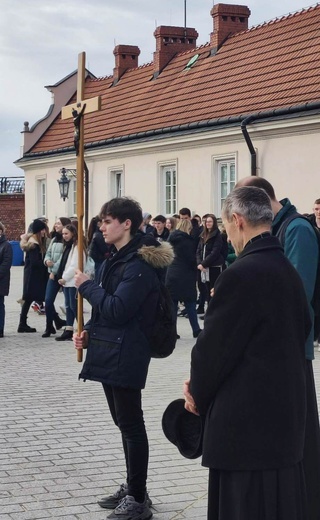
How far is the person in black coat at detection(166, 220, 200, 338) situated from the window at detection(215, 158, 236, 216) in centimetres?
967

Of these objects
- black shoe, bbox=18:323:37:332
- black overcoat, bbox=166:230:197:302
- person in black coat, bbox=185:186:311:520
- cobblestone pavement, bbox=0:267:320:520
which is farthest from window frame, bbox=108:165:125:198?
person in black coat, bbox=185:186:311:520

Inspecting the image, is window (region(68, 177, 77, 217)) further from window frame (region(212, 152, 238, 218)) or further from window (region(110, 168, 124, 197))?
window frame (region(212, 152, 238, 218))

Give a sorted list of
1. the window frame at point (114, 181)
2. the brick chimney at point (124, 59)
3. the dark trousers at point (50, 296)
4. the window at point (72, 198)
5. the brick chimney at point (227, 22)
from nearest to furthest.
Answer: the dark trousers at point (50, 296)
the brick chimney at point (227, 22)
the window frame at point (114, 181)
the window at point (72, 198)
the brick chimney at point (124, 59)

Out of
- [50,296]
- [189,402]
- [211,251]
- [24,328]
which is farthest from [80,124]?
[211,251]

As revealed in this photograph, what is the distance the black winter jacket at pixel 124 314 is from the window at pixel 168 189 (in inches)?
857

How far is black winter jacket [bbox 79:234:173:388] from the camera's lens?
5594 millimetres

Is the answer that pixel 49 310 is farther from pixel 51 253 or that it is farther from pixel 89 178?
pixel 89 178

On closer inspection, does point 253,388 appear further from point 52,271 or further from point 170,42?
point 170,42

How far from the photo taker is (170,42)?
32.6 m

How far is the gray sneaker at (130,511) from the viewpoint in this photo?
18.5 ft

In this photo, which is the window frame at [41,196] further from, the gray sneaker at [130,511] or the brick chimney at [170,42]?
the gray sneaker at [130,511]

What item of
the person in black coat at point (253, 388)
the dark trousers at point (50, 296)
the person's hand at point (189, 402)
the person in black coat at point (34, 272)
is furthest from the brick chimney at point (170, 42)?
the person in black coat at point (253, 388)

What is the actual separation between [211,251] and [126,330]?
450 inches

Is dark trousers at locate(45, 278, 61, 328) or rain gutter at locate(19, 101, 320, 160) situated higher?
rain gutter at locate(19, 101, 320, 160)
